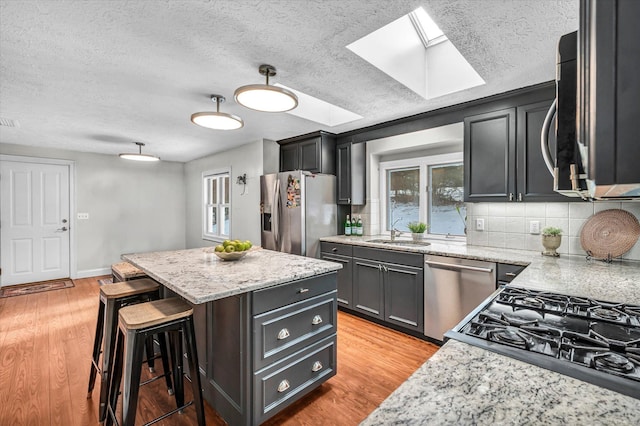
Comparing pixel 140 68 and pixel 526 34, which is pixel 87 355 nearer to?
pixel 140 68

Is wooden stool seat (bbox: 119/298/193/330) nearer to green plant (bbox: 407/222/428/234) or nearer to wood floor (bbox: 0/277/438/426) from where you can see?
wood floor (bbox: 0/277/438/426)

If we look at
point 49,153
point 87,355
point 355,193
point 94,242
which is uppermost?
point 49,153

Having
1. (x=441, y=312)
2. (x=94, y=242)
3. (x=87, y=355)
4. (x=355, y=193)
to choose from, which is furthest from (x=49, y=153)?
(x=441, y=312)

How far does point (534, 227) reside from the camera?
2.65 metres

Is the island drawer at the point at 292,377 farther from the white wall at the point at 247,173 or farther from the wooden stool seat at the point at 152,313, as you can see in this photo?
the white wall at the point at 247,173

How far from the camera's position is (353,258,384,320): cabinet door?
10.2 feet

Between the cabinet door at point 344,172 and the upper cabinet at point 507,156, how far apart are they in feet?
4.77

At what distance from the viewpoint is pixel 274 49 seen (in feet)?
6.22

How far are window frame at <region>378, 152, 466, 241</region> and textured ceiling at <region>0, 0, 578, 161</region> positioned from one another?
2.06 feet

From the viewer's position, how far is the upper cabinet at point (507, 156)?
2.45 m

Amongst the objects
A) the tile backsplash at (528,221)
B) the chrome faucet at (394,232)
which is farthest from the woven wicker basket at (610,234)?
the chrome faucet at (394,232)

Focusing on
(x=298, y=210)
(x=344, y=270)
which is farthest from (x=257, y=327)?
(x=298, y=210)

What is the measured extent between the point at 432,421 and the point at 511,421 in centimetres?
15

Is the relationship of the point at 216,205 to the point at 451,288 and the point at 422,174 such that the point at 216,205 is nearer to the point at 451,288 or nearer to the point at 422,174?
the point at 422,174
